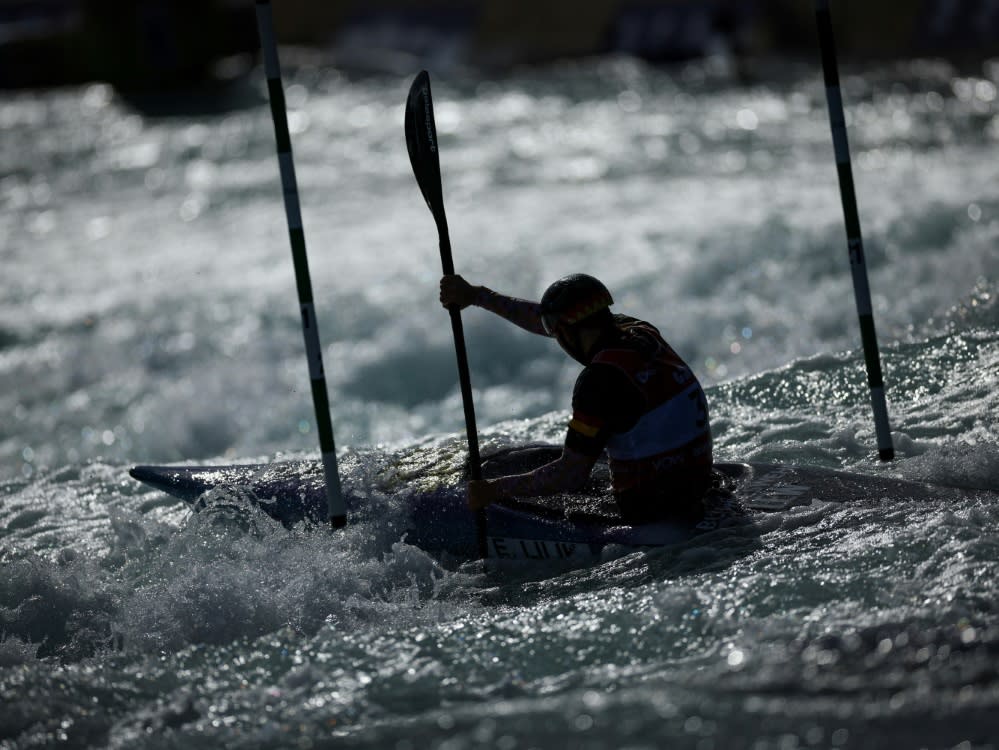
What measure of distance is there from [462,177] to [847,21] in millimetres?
12857

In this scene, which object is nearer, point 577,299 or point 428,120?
point 577,299

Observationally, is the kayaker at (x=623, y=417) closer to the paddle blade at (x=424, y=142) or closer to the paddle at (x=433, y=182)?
the paddle at (x=433, y=182)

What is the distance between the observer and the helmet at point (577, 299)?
3711 millimetres

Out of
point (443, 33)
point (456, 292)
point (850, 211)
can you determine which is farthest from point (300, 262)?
point (443, 33)

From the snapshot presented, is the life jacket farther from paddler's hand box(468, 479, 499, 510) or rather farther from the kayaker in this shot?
paddler's hand box(468, 479, 499, 510)

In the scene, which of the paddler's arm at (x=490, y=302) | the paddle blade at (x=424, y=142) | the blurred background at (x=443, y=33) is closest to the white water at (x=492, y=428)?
the paddler's arm at (x=490, y=302)

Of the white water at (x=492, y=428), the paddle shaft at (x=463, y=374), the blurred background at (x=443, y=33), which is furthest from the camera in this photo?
the blurred background at (x=443, y=33)

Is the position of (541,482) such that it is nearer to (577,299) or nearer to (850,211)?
(577,299)

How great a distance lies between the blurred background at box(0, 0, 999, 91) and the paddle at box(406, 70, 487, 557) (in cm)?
2036

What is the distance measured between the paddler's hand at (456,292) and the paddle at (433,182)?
27 millimetres

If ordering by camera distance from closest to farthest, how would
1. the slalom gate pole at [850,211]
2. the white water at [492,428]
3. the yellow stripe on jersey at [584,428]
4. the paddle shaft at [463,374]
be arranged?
the white water at [492,428]
the yellow stripe on jersey at [584,428]
the paddle shaft at [463,374]
the slalom gate pole at [850,211]

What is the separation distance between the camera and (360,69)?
29.3 m

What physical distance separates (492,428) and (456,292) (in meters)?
2.02

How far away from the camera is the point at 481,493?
154 inches
